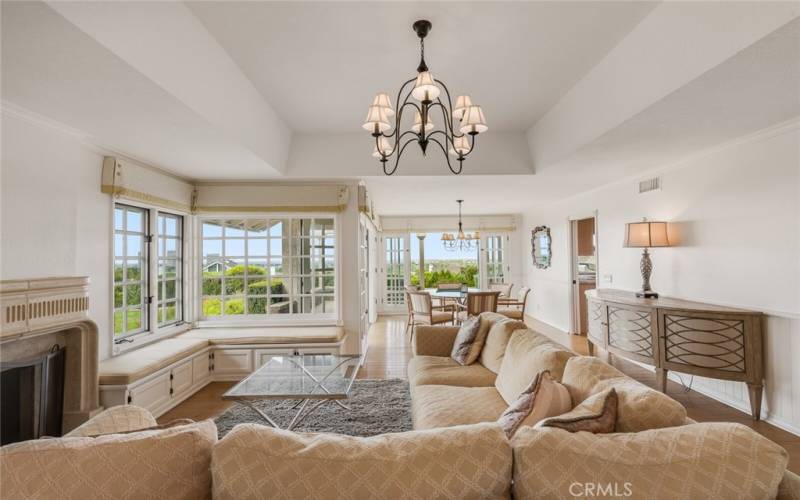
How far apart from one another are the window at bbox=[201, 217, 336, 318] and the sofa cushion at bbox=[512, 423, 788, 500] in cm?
394

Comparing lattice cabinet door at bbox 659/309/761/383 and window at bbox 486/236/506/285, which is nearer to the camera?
lattice cabinet door at bbox 659/309/761/383

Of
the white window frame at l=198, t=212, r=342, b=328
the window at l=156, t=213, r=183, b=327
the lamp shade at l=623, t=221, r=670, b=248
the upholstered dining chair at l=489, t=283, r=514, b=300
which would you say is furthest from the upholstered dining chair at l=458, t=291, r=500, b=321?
the window at l=156, t=213, r=183, b=327

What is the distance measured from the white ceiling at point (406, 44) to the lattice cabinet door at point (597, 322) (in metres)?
2.23

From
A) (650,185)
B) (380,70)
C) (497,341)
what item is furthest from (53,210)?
(650,185)

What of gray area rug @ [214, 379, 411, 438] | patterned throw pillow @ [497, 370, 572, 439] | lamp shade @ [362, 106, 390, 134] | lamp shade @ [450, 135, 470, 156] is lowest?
gray area rug @ [214, 379, 411, 438]

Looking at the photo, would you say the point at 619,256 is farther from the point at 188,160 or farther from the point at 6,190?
the point at 6,190

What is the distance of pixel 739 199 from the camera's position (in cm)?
321

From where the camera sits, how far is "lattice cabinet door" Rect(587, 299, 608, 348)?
3.96 metres

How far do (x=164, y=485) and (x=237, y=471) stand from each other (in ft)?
0.63

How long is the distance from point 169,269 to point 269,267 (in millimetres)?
1115

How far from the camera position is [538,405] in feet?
4.88

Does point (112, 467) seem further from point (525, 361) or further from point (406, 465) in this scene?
point (525, 361)

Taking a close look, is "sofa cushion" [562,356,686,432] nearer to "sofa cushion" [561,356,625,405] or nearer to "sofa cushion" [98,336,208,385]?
"sofa cushion" [561,356,625,405]

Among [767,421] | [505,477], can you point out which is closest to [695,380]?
[767,421]
